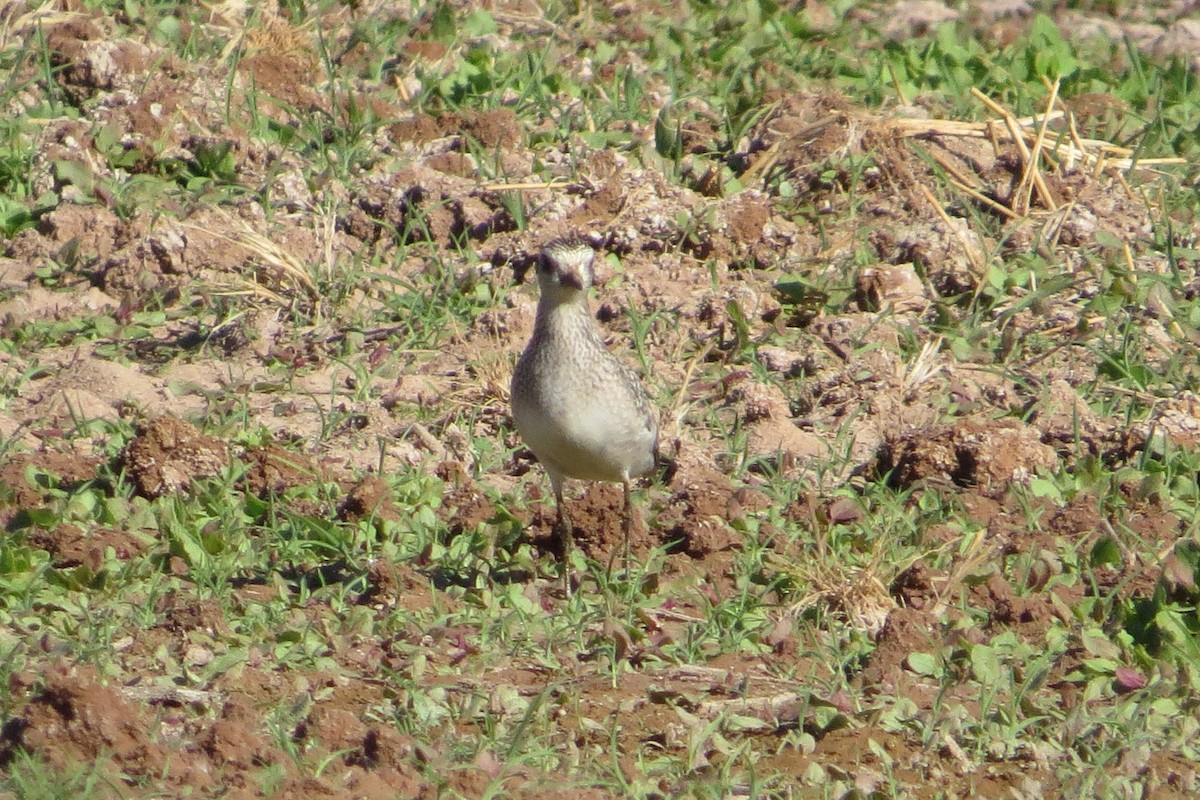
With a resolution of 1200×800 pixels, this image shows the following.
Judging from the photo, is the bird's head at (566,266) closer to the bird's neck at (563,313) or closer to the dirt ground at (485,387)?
the bird's neck at (563,313)

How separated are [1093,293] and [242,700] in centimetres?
407

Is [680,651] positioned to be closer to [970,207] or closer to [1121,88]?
[970,207]

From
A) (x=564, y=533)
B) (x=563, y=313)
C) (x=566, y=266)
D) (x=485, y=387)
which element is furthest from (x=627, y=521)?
(x=485, y=387)

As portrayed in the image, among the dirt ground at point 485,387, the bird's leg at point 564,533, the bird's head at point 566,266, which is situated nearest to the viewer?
the dirt ground at point 485,387

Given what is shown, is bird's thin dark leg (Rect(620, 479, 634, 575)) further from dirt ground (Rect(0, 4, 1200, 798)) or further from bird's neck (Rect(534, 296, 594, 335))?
bird's neck (Rect(534, 296, 594, 335))

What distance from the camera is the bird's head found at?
18.5 ft

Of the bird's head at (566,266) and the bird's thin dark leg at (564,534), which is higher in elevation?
the bird's head at (566,266)

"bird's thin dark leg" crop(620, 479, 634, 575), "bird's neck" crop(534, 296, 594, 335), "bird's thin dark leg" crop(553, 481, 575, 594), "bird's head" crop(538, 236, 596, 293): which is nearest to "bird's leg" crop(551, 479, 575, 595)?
"bird's thin dark leg" crop(553, 481, 575, 594)

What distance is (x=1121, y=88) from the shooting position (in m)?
9.09

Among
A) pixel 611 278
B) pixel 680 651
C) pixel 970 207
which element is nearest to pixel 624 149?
pixel 611 278

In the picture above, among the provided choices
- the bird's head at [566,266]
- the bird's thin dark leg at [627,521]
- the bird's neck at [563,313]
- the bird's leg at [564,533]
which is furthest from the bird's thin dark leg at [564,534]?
the bird's head at [566,266]

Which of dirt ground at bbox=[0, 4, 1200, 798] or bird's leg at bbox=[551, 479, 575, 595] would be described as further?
bird's leg at bbox=[551, 479, 575, 595]

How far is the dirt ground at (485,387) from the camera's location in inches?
185

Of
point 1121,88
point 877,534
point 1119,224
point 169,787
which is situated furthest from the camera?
point 1121,88
